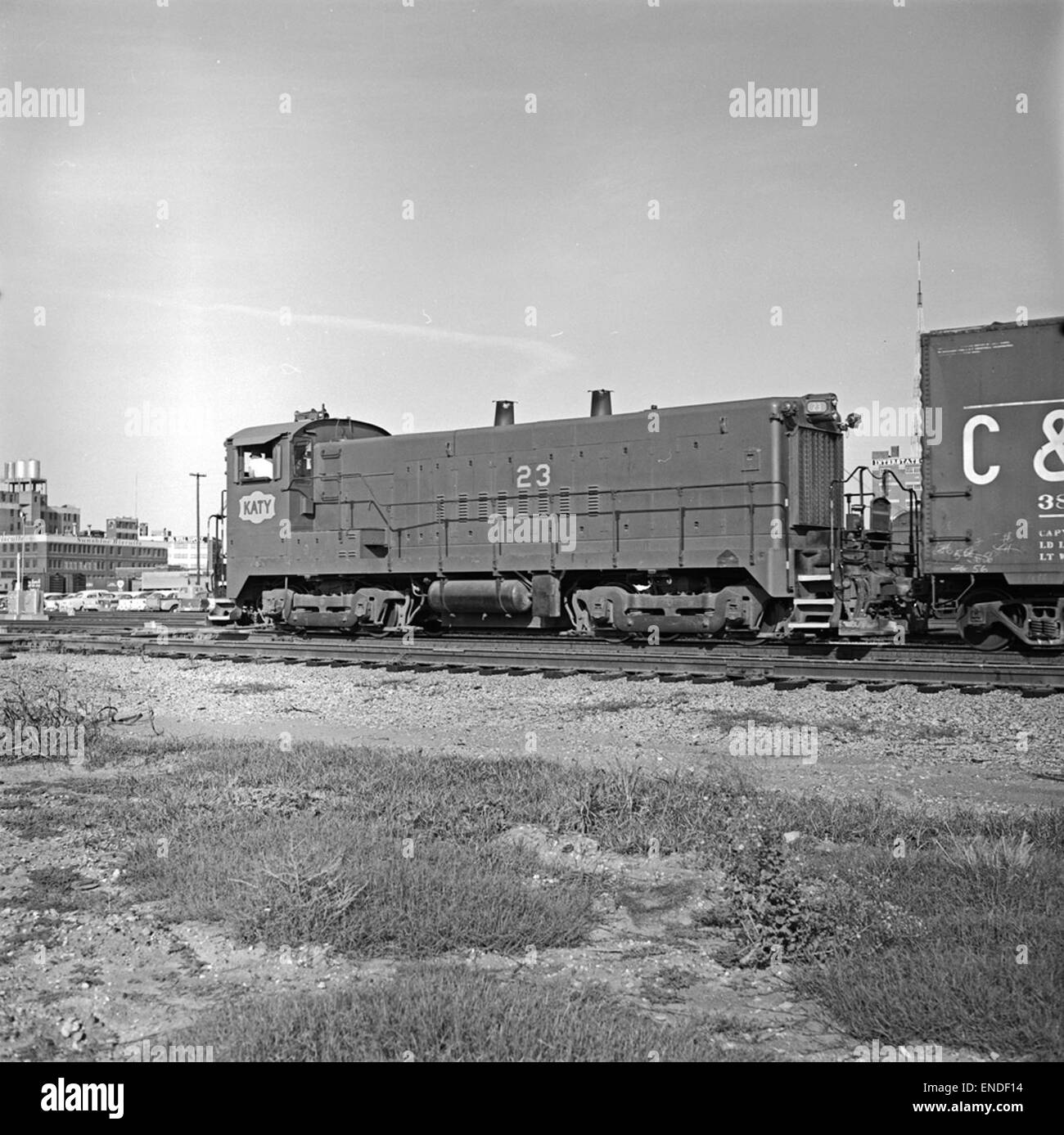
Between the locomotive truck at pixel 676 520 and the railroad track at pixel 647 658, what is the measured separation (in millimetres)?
411

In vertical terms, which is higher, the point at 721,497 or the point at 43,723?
the point at 721,497

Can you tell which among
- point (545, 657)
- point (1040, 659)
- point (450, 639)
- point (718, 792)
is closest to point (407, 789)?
point (718, 792)

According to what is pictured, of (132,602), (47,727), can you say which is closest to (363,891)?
(47,727)

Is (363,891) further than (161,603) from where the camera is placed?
No

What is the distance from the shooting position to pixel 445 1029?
360 centimetres

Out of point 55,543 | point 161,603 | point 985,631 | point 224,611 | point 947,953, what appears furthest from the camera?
point 55,543

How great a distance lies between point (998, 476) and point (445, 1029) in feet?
40.7

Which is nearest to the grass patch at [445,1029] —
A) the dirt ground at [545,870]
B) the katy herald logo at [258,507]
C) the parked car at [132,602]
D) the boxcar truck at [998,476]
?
the dirt ground at [545,870]

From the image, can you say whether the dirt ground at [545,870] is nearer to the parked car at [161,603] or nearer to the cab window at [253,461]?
the cab window at [253,461]

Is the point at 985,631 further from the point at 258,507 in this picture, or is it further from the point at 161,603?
the point at 161,603

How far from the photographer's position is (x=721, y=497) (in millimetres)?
16172
